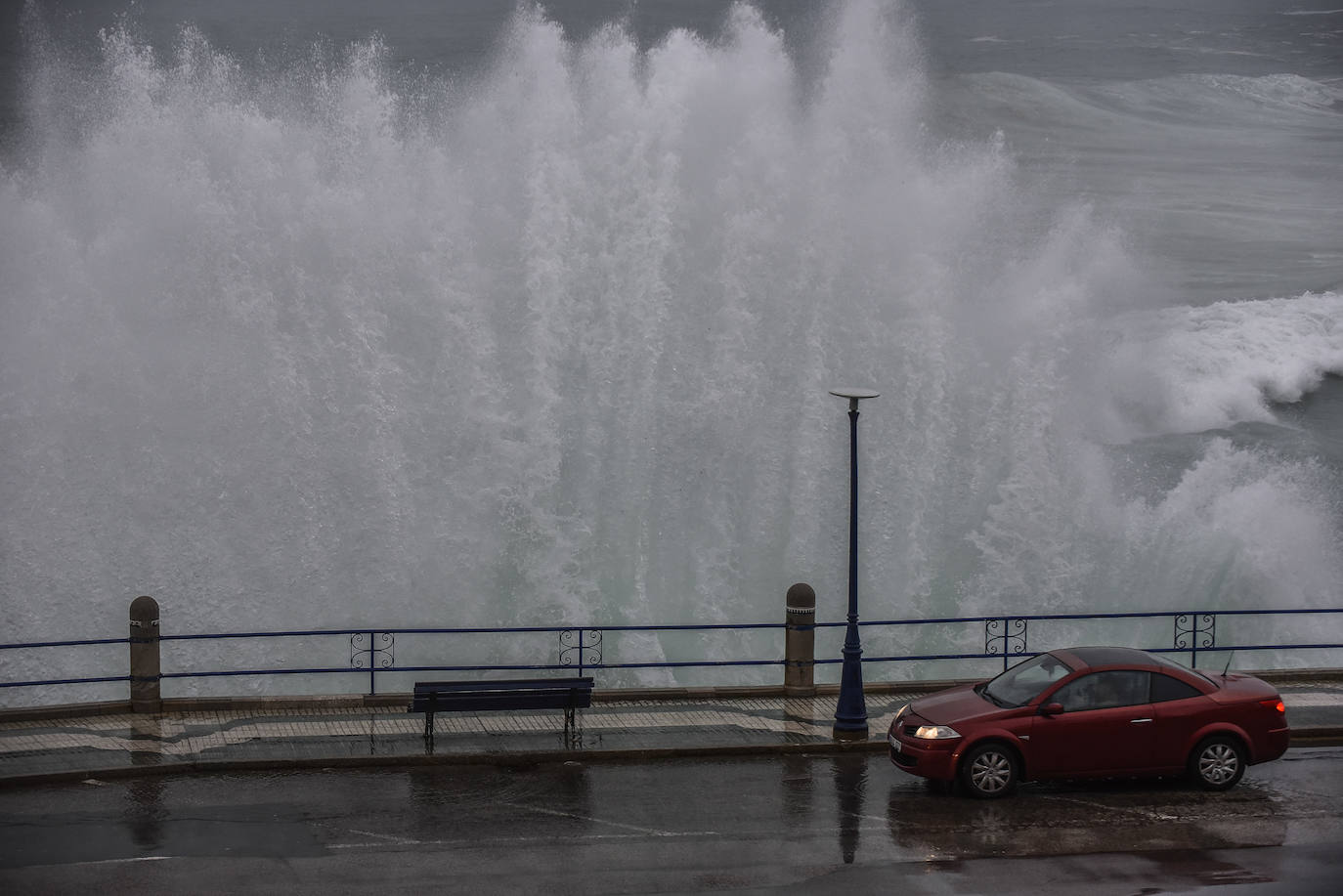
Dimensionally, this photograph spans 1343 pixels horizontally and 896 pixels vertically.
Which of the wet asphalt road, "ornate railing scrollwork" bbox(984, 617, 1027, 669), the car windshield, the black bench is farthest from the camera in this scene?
"ornate railing scrollwork" bbox(984, 617, 1027, 669)

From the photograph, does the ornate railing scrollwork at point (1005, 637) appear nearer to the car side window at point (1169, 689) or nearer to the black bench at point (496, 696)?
the car side window at point (1169, 689)

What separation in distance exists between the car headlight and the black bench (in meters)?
4.12

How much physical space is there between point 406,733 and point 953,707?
6.59m

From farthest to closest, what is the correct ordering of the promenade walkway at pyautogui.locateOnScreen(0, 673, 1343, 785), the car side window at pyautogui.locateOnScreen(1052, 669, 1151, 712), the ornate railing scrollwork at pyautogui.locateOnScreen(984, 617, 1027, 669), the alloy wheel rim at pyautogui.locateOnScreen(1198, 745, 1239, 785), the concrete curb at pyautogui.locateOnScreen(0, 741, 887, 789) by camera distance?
the ornate railing scrollwork at pyautogui.locateOnScreen(984, 617, 1027, 669) → the promenade walkway at pyautogui.locateOnScreen(0, 673, 1343, 785) → the concrete curb at pyautogui.locateOnScreen(0, 741, 887, 789) → the alloy wheel rim at pyautogui.locateOnScreen(1198, 745, 1239, 785) → the car side window at pyautogui.locateOnScreen(1052, 669, 1151, 712)

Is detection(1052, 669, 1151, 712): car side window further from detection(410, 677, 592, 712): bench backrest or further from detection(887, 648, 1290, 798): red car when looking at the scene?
detection(410, 677, 592, 712): bench backrest

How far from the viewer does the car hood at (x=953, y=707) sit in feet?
49.3

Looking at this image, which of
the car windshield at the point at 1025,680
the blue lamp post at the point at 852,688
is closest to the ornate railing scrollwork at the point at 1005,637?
the car windshield at the point at 1025,680

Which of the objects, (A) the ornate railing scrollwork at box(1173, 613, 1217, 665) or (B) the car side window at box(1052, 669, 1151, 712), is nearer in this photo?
(B) the car side window at box(1052, 669, 1151, 712)

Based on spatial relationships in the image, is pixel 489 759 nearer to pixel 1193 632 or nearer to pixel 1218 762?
pixel 1218 762

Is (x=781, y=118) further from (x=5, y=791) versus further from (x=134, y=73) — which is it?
(x=5, y=791)

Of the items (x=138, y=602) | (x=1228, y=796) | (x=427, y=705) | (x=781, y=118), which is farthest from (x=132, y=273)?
(x=1228, y=796)

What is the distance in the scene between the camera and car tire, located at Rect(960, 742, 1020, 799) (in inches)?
585

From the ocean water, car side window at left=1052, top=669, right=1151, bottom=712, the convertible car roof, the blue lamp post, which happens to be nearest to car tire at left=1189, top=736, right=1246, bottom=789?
car side window at left=1052, top=669, right=1151, bottom=712

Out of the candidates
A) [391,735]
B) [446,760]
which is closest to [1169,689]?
[446,760]
